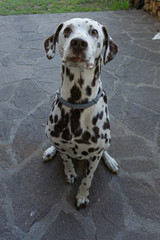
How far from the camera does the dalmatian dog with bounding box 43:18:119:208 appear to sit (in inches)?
55.1

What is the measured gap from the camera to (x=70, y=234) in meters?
1.89

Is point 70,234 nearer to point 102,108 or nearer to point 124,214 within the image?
point 124,214

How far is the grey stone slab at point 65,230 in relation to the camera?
187cm

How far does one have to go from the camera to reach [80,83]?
5.09 ft

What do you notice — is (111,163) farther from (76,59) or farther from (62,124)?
(76,59)

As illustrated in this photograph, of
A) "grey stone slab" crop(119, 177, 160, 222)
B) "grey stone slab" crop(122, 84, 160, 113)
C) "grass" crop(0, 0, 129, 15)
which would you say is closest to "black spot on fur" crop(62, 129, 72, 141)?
"grey stone slab" crop(119, 177, 160, 222)

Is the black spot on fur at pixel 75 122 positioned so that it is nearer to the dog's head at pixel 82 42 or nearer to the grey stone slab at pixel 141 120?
the dog's head at pixel 82 42

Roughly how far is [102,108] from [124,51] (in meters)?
3.51

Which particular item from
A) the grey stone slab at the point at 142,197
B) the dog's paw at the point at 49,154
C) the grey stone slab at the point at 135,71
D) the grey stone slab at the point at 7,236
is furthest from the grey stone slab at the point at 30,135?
the grey stone slab at the point at 135,71

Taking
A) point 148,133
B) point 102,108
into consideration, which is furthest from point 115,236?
point 148,133

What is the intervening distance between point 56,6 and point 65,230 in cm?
762

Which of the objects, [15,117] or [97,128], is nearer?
[97,128]

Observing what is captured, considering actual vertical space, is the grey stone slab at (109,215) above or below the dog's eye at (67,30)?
below

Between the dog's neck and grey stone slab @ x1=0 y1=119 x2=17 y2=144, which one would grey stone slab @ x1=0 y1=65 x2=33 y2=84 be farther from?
the dog's neck
